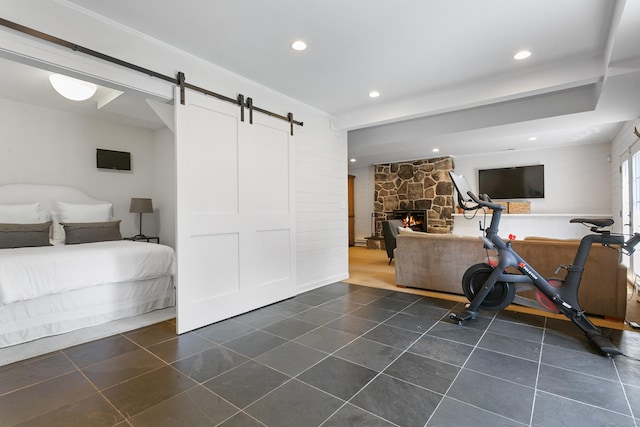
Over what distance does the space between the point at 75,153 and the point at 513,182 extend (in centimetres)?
890

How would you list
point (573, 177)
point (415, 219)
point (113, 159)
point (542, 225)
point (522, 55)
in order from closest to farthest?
1. point (522, 55)
2. point (113, 159)
3. point (573, 177)
4. point (542, 225)
5. point (415, 219)

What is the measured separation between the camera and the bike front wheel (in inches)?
113

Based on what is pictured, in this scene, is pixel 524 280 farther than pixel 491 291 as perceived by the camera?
No

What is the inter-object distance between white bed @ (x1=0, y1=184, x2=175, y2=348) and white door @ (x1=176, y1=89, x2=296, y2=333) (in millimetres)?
833

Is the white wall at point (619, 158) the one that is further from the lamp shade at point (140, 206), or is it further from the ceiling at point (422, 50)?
the lamp shade at point (140, 206)

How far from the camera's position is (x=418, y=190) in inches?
336

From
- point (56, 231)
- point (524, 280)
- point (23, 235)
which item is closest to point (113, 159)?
point (56, 231)

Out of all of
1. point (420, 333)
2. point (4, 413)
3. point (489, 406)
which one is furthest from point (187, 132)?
point (489, 406)

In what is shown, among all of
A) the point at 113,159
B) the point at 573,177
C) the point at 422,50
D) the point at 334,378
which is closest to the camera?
the point at 334,378

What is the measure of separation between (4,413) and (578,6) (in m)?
4.40

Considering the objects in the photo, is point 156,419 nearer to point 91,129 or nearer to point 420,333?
point 420,333

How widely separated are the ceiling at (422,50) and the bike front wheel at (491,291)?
6.36 feet

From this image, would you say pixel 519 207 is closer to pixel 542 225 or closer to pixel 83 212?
pixel 542 225

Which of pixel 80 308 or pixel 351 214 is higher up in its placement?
pixel 351 214
